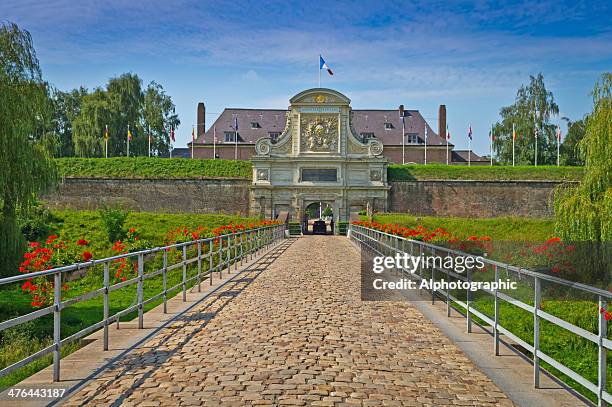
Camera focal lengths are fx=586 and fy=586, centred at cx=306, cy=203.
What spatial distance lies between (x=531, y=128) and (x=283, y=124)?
25714 millimetres

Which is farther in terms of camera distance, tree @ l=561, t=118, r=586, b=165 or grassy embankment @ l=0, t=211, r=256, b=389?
tree @ l=561, t=118, r=586, b=165

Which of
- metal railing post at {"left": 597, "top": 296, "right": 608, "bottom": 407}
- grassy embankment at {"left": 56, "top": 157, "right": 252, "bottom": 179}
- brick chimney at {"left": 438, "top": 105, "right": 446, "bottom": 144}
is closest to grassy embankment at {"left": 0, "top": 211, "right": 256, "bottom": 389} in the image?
metal railing post at {"left": 597, "top": 296, "right": 608, "bottom": 407}

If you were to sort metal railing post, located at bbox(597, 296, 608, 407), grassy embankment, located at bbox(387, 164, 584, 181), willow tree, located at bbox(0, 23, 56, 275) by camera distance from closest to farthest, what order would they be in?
metal railing post, located at bbox(597, 296, 608, 407)
willow tree, located at bbox(0, 23, 56, 275)
grassy embankment, located at bbox(387, 164, 584, 181)

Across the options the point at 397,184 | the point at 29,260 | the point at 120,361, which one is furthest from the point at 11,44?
the point at 397,184

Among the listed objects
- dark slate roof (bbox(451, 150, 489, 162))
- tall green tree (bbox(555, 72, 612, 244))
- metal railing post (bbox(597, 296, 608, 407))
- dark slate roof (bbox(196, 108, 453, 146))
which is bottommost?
metal railing post (bbox(597, 296, 608, 407))

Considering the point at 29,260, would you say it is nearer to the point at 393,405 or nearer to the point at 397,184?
the point at 393,405

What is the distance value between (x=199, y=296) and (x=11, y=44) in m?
9.27

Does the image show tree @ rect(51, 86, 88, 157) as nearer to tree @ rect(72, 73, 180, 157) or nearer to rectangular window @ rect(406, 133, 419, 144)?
tree @ rect(72, 73, 180, 157)

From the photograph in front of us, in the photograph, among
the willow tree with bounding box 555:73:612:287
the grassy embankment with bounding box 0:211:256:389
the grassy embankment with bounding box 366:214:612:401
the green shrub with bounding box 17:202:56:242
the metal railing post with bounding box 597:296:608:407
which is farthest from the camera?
the green shrub with bounding box 17:202:56:242

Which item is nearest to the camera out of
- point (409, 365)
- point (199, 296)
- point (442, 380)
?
point (442, 380)

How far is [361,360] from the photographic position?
646 centimetres

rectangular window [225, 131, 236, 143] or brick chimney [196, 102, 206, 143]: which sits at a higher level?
brick chimney [196, 102, 206, 143]

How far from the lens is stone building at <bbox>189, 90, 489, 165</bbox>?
6128cm

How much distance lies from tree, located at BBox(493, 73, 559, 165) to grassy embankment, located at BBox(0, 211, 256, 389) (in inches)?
1409
